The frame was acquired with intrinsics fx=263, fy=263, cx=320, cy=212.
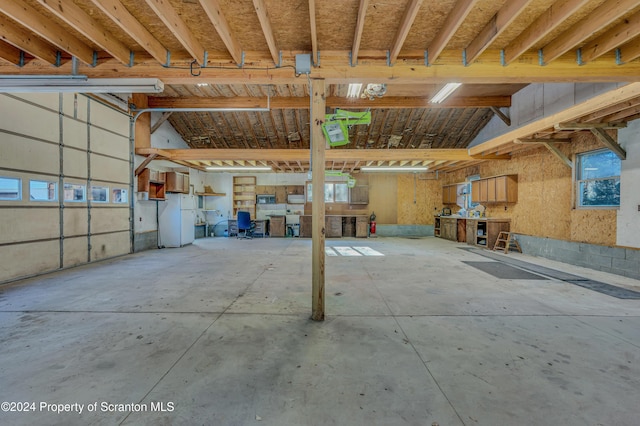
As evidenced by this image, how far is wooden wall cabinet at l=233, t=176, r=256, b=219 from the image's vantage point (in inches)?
464

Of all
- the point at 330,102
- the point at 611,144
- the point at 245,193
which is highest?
the point at 330,102

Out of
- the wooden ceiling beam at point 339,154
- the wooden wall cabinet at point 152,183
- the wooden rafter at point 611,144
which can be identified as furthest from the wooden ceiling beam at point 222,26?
the wooden rafter at point 611,144

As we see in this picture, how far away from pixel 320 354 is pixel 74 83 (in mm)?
4006

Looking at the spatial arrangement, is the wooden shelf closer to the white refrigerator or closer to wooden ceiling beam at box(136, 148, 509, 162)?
the white refrigerator

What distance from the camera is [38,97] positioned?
4656 millimetres

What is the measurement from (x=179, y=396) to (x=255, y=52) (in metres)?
3.33

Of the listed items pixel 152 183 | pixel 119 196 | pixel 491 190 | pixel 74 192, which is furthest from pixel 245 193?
pixel 491 190

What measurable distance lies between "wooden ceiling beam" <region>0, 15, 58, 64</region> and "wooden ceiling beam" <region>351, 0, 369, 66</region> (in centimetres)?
335

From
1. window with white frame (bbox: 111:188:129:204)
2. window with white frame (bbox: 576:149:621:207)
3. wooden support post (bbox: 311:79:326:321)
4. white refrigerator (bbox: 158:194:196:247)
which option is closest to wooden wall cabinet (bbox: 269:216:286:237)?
white refrigerator (bbox: 158:194:196:247)

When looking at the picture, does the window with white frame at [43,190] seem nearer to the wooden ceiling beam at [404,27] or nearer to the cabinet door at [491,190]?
the wooden ceiling beam at [404,27]

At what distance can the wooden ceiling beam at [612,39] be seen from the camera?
2459 millimetres

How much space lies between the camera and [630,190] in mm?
4613

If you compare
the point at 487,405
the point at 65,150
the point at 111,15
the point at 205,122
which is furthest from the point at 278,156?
the point at 487,405

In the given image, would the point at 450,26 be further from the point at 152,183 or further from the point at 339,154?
the point at 152,183
